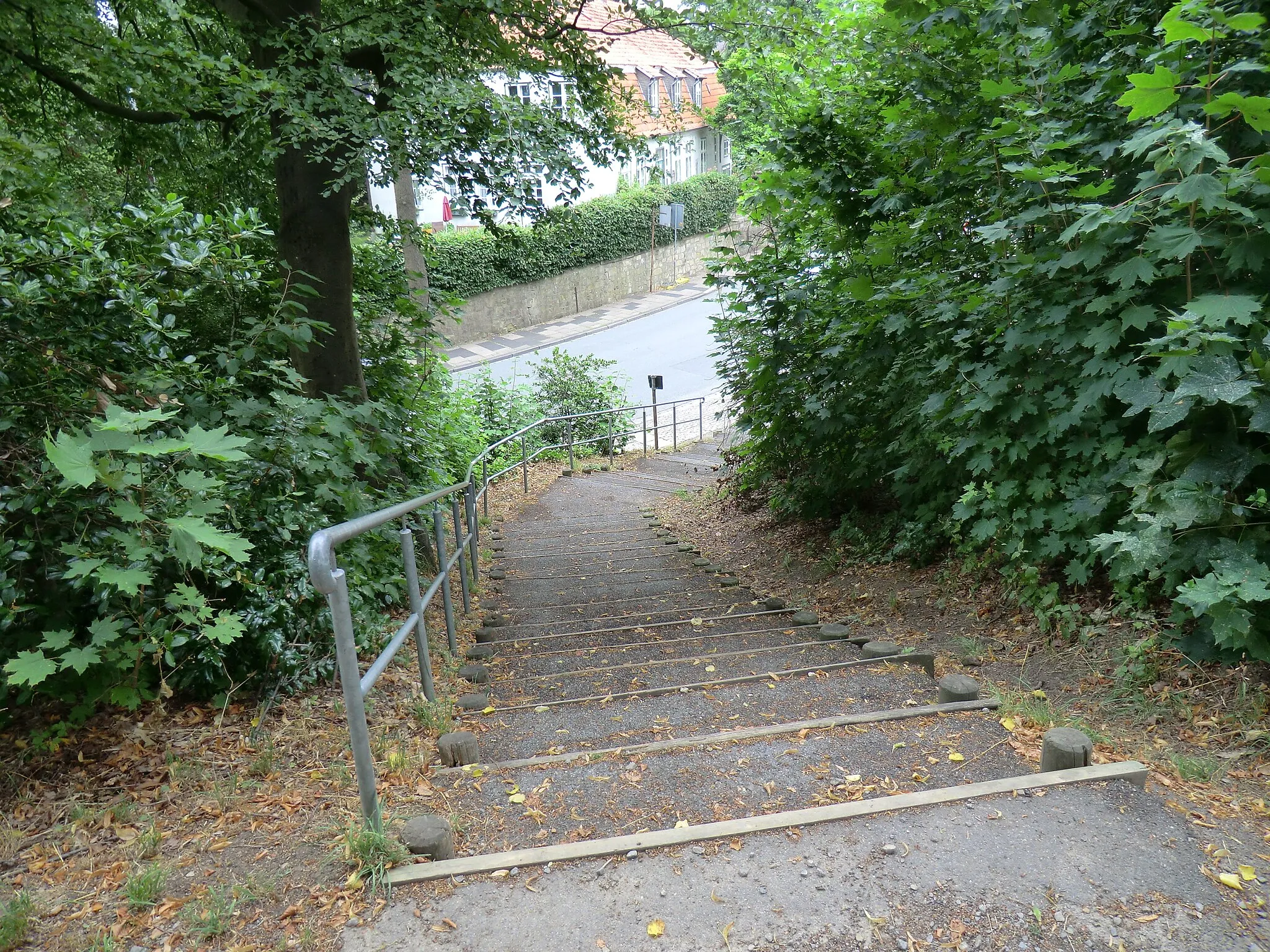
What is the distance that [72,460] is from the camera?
7.66 ft

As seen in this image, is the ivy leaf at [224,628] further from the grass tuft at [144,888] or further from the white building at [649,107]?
the white building at [649,107]

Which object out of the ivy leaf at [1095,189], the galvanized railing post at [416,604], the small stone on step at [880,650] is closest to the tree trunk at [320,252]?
the galvanized railing post at [416,604]

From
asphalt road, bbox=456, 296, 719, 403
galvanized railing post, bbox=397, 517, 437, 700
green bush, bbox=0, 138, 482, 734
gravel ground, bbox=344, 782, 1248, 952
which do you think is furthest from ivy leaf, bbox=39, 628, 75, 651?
asphalt road, bbox=456, 296, 719, 403

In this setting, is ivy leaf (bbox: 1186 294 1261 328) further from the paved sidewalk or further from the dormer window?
the dormer window

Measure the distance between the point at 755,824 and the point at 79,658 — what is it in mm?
2112

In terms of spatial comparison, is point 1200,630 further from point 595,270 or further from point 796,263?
point 595,270

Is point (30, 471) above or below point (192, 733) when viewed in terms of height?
above

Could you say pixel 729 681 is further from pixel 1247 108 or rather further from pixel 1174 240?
pixel 1247 108

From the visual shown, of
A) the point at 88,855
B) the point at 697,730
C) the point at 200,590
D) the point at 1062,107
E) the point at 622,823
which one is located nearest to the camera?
the point at 88,855

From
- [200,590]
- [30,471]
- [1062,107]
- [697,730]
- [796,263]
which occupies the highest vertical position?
[1062,107]

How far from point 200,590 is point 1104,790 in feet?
10.6

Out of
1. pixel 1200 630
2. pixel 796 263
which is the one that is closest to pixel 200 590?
pixel 1200 630

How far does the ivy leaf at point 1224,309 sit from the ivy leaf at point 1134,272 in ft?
0.98

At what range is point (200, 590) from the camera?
3100 mm
